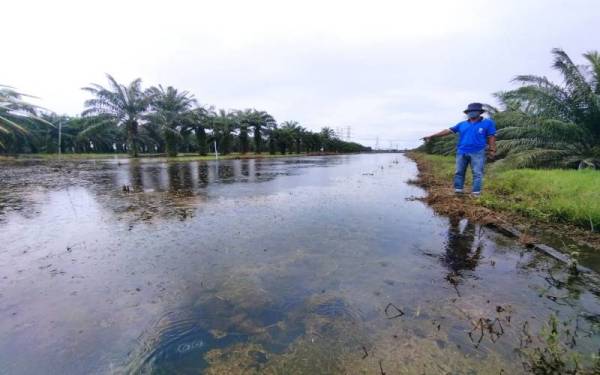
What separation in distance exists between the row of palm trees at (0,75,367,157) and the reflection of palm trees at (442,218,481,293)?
22.5 m

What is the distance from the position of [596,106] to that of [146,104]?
105 ft

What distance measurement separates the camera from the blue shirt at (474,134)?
5746 millimetres

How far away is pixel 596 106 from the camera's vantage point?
27.9 ft

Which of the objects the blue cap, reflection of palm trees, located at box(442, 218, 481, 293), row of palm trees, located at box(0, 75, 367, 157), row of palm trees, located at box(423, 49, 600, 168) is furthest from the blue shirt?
row of palm trees, located at box(0, 75, 367, 157)

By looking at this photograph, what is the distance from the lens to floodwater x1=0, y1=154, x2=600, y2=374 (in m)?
1.78

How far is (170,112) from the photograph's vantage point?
99.7 feet

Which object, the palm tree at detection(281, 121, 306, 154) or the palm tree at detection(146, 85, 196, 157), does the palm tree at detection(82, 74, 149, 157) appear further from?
the palm tree at detection(281, 121, 306, 154)

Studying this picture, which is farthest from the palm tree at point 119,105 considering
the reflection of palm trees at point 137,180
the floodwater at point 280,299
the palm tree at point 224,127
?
the floodwater at point 280,299

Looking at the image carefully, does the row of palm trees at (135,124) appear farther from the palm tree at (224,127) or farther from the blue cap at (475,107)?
the blue cap at (475,107)

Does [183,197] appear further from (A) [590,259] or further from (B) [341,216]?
(A) [590,259]

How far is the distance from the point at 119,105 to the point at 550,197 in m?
32.6

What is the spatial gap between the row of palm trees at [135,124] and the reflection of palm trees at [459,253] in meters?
22.5

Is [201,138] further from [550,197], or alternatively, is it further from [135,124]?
[550,197]

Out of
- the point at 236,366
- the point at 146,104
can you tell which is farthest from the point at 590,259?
the point at 146,104
